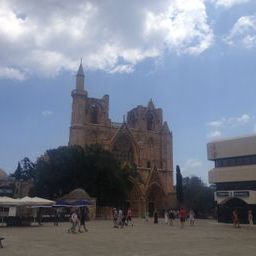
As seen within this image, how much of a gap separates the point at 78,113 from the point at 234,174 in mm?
37943

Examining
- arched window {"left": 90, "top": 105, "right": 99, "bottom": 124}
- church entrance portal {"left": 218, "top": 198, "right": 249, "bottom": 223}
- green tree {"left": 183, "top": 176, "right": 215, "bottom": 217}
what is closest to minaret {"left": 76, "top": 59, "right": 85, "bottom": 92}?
arched window {"left": 90, "top": 105, "right": 99, "bottom": 124}

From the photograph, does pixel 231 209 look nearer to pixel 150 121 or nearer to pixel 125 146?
pixel 125 146

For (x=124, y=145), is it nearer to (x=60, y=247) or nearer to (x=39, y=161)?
(x=39, y=161)

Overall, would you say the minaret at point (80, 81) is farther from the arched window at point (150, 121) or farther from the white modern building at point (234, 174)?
the white modern building at point (234, 174)

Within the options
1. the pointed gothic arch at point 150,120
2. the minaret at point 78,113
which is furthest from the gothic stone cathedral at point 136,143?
the pointed gothic arch at point 150,120

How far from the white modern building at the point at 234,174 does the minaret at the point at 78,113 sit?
3256cm

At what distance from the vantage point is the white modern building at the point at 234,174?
43438 mm

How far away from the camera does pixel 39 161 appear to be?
58375mm

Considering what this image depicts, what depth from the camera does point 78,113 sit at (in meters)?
75.7

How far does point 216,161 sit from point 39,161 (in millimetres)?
25189

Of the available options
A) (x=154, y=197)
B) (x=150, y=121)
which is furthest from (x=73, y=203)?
(x=150, y=121)

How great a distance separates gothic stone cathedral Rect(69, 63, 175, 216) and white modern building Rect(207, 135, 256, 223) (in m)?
25.5

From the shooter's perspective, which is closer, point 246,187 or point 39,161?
point 246,187

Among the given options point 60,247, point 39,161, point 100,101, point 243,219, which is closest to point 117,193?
point 39,161
